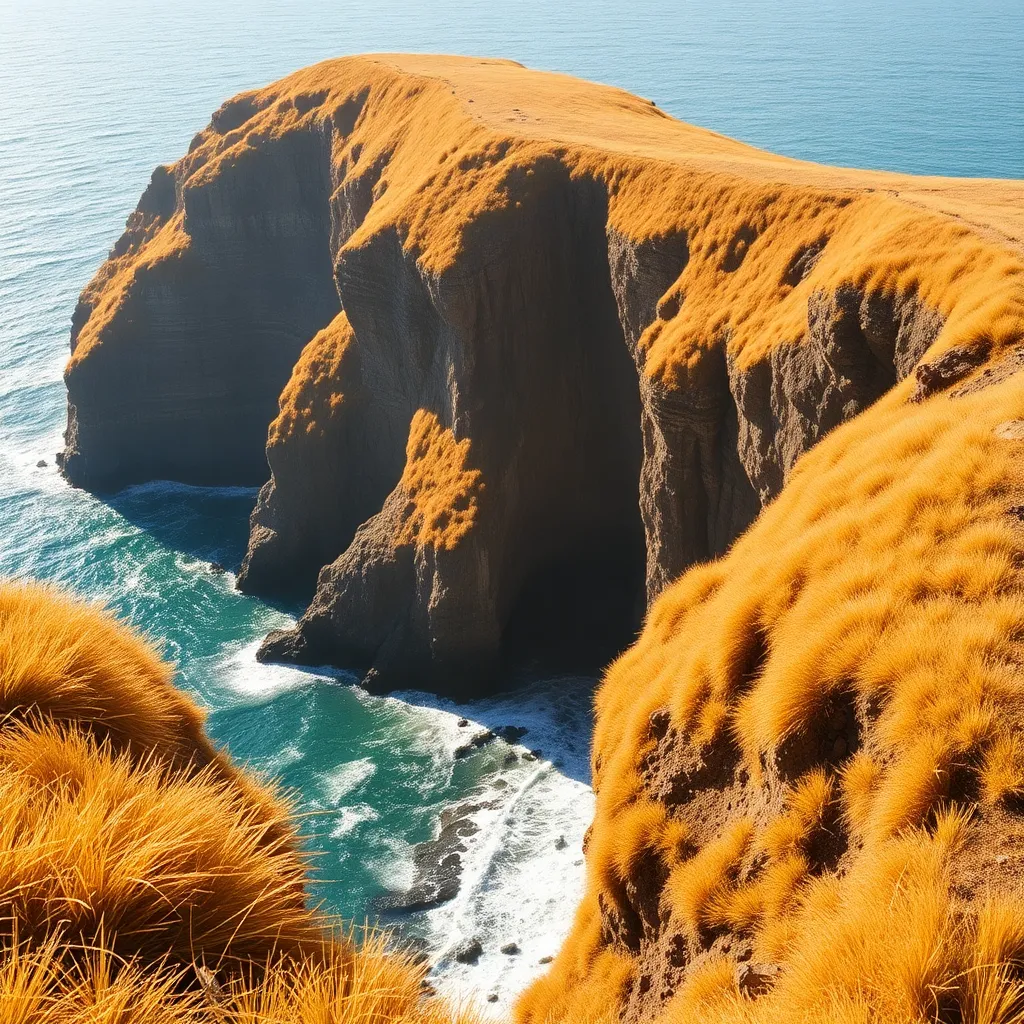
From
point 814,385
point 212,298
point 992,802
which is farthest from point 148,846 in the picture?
point 212,298

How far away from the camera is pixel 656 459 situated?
42281 millimetres

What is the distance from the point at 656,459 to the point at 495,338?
14.0 m

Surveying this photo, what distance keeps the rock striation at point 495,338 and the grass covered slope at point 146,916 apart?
18.9 m

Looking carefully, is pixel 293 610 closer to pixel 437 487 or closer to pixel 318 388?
pixel 318 388

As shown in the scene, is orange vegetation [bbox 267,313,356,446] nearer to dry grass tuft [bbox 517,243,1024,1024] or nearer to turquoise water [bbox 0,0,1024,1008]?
turquoise water [bbox 0,0,1024,1008]

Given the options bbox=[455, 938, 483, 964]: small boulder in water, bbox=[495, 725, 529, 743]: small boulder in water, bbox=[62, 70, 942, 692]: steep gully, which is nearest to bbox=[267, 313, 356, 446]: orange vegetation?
bbox=[62, 70, 942, 692]: steep gully

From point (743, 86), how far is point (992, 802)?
659 ft

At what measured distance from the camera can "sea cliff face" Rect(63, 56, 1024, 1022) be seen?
10195 millimetres

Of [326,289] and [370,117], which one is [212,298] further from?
[370,117]

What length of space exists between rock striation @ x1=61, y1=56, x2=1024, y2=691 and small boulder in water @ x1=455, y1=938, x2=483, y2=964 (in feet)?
53.8

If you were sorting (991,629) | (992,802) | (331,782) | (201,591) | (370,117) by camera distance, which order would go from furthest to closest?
(370,117)
(201,591)
(331,782)
(991,629)
(992,802)

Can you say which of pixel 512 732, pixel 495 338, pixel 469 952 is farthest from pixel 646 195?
pixel 469 952

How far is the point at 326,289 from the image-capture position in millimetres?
A: 83062

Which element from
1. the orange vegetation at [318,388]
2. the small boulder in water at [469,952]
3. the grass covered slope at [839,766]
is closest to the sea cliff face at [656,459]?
the grass covered slope at [839,766]
